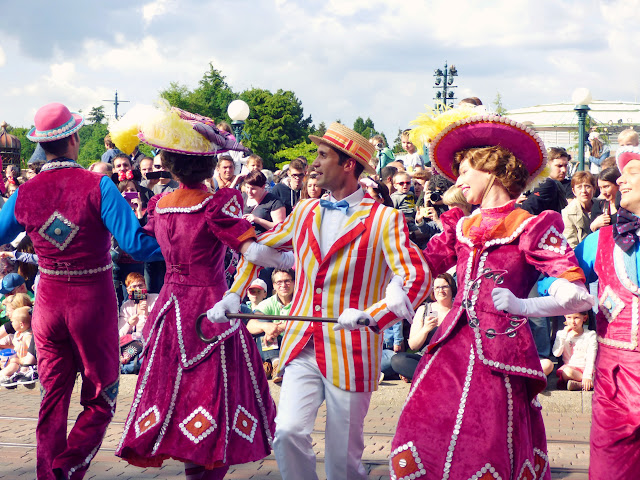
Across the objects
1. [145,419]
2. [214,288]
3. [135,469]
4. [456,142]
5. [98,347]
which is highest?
[456,142]

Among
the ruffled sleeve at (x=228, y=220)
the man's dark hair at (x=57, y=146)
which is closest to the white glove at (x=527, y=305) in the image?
the ruffled sleeve at (x=228, y=220)

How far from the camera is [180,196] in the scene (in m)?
4.82

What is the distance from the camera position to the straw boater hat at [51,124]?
5.04 m

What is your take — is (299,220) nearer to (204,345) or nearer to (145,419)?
(204,345)

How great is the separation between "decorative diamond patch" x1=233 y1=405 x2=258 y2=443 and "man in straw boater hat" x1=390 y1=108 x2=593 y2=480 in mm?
1200

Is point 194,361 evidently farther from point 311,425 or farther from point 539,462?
point 539,462

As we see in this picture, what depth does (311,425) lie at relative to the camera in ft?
13.3

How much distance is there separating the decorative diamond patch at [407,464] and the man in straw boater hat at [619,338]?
0.87m

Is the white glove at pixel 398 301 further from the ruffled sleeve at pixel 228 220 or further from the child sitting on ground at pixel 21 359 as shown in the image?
the child sitting on ground at pixel 21 359

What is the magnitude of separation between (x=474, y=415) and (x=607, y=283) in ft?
3.09

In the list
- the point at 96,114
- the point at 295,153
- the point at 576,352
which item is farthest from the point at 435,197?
the point at 96,114

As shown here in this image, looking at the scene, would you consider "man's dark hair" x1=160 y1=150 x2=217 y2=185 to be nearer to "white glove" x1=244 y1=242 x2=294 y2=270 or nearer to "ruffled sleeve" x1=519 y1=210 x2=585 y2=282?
"white glove" x1=244 y1=242 x2=294 y2=270

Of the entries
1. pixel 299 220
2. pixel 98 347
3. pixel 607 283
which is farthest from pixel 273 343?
pixel 607 283

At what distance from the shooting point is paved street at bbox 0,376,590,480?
18.3 ft
